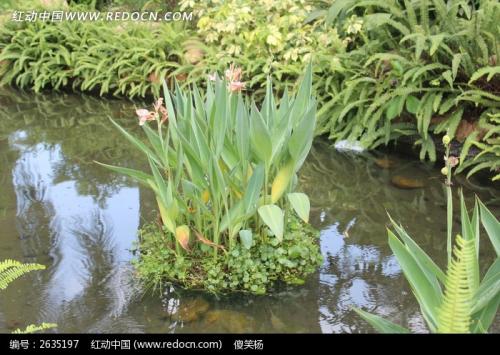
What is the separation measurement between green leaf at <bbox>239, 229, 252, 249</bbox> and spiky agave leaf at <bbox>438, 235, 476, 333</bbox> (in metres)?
1.63

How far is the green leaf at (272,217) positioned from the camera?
338 cm

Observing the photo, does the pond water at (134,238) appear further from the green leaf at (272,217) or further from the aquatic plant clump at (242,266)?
the green leaf at (272,217)

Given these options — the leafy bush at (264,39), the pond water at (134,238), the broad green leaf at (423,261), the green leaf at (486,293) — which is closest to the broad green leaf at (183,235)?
the pond water at (134,238)

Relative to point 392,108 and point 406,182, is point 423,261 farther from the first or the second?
point 392,108

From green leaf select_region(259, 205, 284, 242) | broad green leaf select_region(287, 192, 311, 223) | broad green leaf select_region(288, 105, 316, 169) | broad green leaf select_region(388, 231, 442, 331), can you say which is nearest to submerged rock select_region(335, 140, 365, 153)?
broad green leaf select_region(288, 105, 316, 169)

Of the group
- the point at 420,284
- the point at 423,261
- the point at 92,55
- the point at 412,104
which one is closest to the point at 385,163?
the point at 412,104

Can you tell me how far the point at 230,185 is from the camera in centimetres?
363

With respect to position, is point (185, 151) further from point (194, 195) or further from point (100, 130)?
point (100, 130)

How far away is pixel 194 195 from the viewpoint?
144 inches

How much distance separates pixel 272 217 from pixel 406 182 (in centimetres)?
236

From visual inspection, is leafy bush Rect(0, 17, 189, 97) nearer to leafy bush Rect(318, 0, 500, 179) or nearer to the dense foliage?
the dense foliage

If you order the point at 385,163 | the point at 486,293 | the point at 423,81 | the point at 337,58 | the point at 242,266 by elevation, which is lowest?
the point at 242,266

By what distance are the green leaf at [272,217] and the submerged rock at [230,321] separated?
0.50 m
